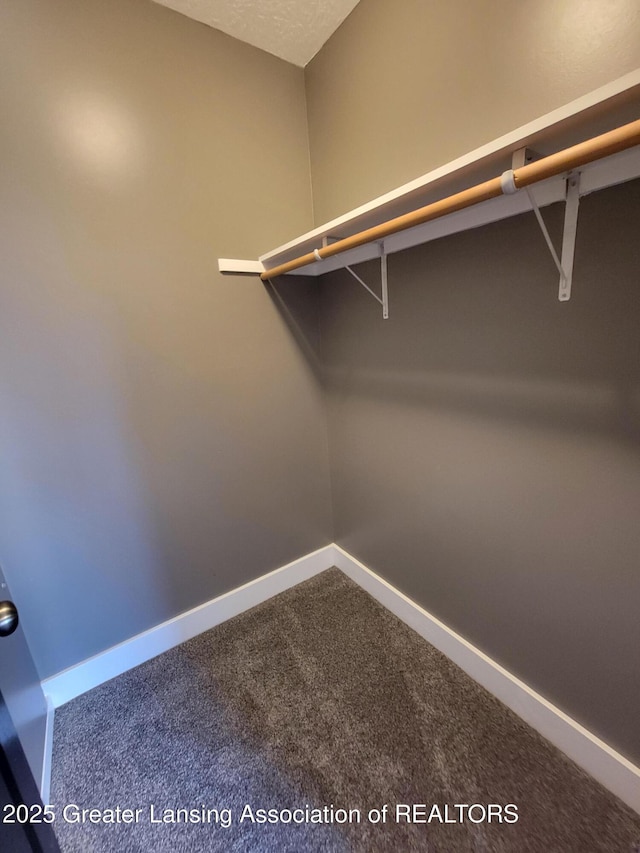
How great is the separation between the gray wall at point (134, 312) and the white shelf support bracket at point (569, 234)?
1155mm

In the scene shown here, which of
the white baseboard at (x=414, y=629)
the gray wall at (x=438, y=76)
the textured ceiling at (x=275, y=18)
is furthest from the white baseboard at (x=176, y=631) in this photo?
the textured ceiling at (x=275, y=18)

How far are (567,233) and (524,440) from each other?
578 mm

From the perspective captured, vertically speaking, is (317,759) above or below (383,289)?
below

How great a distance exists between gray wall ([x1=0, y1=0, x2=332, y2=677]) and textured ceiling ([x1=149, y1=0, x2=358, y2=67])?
0.05 m

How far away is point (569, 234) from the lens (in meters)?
0.90

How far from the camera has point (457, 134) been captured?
3.62ft

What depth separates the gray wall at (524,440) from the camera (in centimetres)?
93

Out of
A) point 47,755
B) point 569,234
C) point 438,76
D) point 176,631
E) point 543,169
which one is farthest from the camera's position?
point 176,631

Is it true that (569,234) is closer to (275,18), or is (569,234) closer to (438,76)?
(438,76)

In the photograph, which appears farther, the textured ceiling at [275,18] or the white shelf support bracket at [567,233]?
the textured ceiling at [275,18]

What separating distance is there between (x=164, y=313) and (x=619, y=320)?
1501 mm

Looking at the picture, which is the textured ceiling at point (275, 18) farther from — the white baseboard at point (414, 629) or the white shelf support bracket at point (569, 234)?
the white baseboard at point (414, 629)

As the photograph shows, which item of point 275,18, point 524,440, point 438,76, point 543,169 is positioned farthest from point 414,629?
point 275,18

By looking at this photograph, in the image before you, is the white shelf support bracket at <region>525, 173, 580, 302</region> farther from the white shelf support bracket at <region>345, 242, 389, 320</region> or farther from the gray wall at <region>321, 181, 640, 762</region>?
the white shelf support bracket at <region>345, 242, 389, 320</region>
